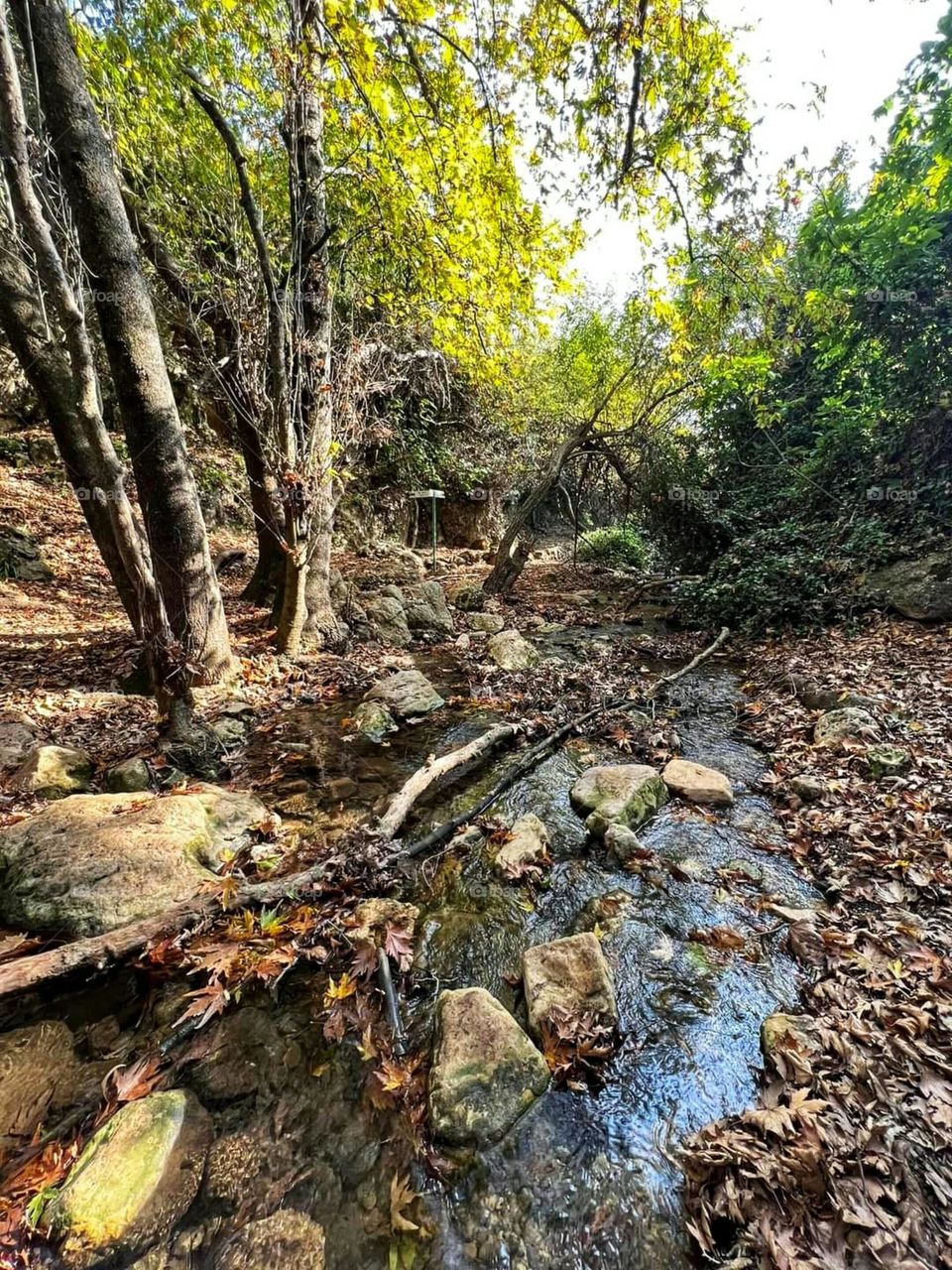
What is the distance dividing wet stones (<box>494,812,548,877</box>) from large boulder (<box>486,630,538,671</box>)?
12.0ft

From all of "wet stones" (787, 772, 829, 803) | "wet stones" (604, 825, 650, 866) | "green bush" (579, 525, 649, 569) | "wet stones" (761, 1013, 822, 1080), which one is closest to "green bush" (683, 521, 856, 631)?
"wet stones" (787, 772, 829, 803)

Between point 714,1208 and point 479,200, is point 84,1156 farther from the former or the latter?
point 479,200

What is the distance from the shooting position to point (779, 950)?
2.77m

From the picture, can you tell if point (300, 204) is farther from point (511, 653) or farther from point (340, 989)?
point (340, 989)

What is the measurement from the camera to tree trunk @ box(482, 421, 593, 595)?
12289 millimetres

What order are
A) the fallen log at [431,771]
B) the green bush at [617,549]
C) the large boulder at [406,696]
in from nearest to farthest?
1. the fallen log at [431,771]
2. the large boulder at [406,696]
3. the green bush at [617,549]

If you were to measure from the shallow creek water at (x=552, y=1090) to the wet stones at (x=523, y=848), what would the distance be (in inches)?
4.3

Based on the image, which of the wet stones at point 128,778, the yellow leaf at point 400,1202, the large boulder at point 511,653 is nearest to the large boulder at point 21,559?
the wet stones at point 128,778

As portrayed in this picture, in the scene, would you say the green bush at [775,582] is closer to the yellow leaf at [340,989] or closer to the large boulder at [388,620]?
the large boulder at [388,620]

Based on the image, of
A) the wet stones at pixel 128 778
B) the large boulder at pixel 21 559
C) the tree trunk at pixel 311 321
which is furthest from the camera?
the large boulder at pixel 21 559

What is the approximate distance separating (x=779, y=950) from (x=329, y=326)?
7.99 meters

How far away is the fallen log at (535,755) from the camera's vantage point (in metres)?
3.64

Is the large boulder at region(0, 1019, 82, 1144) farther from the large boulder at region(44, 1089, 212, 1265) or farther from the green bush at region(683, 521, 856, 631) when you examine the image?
→ the green bush at region(683, 521, 856, 631)

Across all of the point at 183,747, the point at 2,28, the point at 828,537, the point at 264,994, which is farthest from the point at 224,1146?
the point at 828,537
